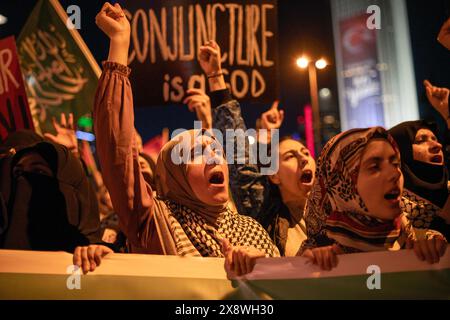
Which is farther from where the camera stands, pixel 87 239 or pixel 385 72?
pixel 385 72

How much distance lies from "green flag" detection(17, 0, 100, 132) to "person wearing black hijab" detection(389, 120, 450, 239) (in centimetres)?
197

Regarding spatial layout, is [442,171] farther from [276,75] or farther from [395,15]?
[395,15]

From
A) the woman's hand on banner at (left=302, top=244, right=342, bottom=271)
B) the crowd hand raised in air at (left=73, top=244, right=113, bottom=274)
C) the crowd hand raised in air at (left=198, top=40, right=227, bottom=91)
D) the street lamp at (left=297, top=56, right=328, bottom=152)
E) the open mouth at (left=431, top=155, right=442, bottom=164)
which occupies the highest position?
the street lamp at (left=297, top=56, right=328, bottom=152)

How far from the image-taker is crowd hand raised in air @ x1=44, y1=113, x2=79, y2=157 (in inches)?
119

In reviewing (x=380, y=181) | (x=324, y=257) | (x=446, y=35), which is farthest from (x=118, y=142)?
(x=446, y=35)

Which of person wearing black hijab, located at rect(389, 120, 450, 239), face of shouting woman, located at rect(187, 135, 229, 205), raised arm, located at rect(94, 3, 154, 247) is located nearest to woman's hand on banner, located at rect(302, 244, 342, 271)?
face of shouting woman, located at rect(187, 135, 229, 205)

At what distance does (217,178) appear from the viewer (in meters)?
2.10

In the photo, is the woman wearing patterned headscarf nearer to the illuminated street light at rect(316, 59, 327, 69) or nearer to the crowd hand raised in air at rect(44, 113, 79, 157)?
the crowd hand raised in air at rect(44, 113, 79, 157)

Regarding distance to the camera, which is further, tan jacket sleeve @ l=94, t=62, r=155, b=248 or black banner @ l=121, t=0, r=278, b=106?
black banner @ l=121, t=0, r=278, b=106

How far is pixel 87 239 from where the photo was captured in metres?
2.18

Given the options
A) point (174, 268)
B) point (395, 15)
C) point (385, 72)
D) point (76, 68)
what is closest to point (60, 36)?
point (76, 68)

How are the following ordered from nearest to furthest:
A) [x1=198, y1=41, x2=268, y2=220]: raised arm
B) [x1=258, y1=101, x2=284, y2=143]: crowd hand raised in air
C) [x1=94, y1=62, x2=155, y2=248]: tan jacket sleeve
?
[x1=94, y1=62, x2=155, y2=248]: tan jacket sleeve
[x1=198, y1=41, x2=268, y2=220]: raised arm
[x1=258, y1=101, x2=284, y2=143]: crowd hand raised in air

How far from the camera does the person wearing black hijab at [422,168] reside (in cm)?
235
